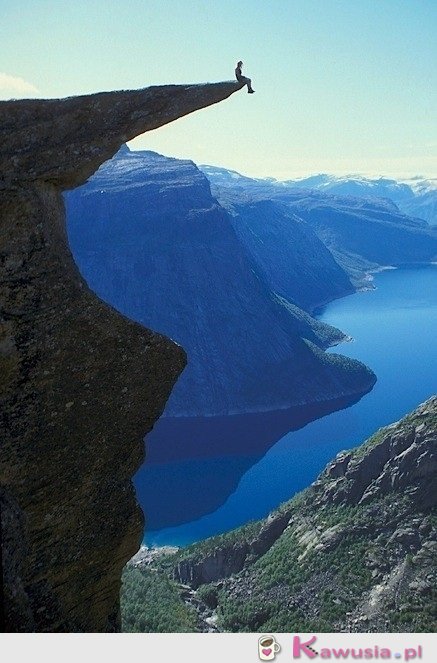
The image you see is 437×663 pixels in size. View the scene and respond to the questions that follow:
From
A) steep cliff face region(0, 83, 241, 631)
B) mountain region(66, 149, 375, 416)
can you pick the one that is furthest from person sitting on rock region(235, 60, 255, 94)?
mountain region(66, 149, 375, 416)

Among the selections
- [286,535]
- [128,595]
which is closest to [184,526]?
[286,535]

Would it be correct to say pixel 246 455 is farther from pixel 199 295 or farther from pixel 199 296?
pixel 199 295

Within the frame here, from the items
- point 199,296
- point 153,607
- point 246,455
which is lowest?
point 246,455

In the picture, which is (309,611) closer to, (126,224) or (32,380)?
(32,380)

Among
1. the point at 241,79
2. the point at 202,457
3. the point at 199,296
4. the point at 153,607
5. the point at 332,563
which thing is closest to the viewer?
the point at 241,79
